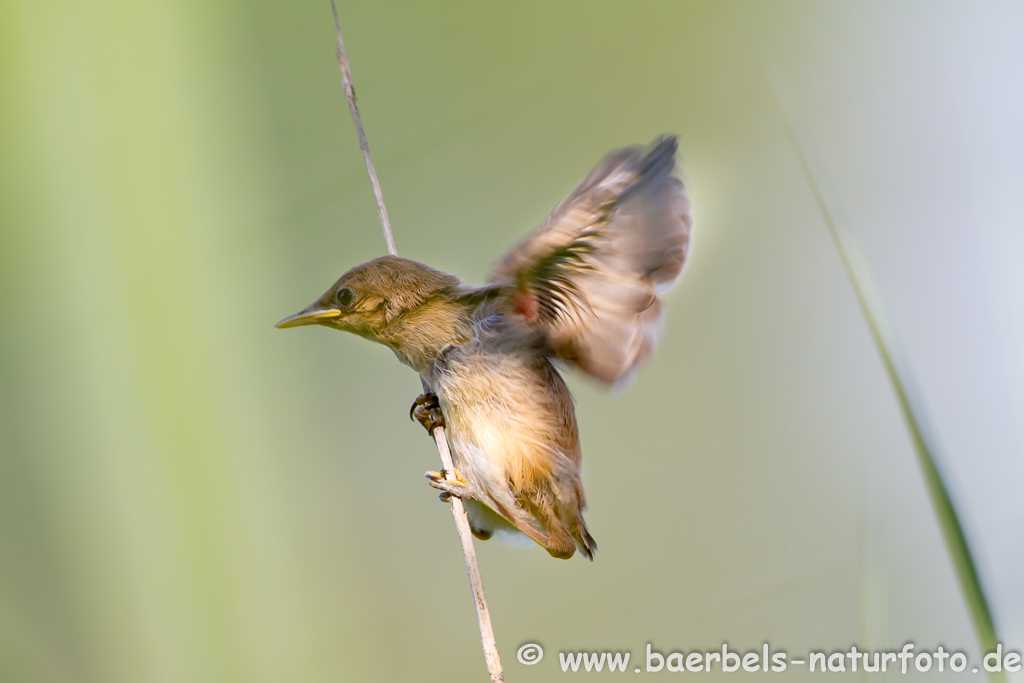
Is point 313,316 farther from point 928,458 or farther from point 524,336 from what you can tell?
point 928,458

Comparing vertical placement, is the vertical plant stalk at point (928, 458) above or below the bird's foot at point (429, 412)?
below

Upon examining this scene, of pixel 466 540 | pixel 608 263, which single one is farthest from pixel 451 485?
pixel 608 263

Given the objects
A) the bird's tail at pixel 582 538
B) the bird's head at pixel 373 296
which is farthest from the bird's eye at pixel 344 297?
the bird's tail at pixel 582 538

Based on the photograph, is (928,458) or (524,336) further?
(524,336)

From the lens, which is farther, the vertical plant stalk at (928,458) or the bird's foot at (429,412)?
the bird's foot at (429,412)

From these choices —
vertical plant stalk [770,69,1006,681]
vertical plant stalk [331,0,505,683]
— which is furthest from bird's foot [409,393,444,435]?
vertical plant stalk [770,69,1006,681]

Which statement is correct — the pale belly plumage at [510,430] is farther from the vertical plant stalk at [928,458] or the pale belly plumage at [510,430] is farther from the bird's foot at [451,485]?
the vertical plant stalk at [928,458]

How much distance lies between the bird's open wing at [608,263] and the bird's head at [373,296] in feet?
0.15

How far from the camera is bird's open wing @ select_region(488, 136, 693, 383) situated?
0.87ft

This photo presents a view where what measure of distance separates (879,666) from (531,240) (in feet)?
0.99

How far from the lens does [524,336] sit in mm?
324

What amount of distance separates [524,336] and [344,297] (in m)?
0.09

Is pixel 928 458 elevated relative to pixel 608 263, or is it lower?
lower

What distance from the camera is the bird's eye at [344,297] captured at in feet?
1.07
